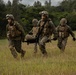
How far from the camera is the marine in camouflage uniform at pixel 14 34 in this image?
14395mm

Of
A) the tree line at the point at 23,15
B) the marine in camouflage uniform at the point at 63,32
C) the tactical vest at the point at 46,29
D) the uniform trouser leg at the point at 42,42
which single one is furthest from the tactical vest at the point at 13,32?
the tree line at the point at 23,15

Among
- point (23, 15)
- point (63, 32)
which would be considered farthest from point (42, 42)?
point (23, 15)

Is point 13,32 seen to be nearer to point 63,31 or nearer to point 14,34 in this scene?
point 14,34

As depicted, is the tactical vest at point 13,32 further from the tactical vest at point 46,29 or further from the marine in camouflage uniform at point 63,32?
the marine in camouflage uniform at point 63,32

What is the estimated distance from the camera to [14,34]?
14633mm

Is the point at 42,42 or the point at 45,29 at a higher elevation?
the point at 45,29

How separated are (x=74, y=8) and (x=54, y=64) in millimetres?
80803

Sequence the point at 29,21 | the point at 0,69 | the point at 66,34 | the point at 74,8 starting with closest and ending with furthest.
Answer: the point at 0,69
the point at 66,34
the point at 29,21
the point at 74,8

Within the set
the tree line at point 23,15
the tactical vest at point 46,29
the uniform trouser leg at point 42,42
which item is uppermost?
the tactical vest at point 46,29

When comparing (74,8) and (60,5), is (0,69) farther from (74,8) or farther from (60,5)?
(60,5)

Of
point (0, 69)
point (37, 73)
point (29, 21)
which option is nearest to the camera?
point (37, 73)

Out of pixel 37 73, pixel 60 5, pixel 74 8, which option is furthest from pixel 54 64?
pixel 60 5

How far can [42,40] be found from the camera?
15.1 metres

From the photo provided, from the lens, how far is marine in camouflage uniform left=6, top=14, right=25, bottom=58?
1439cm
